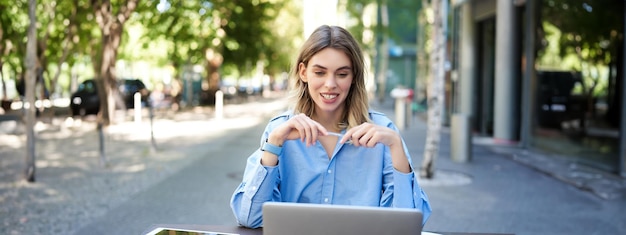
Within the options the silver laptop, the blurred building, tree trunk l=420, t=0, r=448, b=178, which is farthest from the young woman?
the blurred building

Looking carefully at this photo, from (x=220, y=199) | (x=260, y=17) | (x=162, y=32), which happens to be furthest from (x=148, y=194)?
(x=260, y=17)

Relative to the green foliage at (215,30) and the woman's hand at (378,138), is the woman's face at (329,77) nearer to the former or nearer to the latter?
the woman's hand at (378,138)

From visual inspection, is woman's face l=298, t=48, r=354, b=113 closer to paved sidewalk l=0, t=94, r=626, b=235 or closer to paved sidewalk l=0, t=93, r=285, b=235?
paved sidewalk l=0, t=94, r=626, b=235

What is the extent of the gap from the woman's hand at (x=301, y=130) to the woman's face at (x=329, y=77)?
25cm

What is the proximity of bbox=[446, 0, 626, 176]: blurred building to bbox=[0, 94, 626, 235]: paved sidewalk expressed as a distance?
0.63m

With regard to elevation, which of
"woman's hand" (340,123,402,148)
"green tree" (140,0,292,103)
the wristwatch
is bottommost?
the wristwatch

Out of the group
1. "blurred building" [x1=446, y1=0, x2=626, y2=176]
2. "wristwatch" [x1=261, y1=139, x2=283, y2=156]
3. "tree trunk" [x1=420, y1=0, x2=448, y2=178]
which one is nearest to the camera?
"wristwatch" [x1=261, y1=139, x2=283, y2=156]

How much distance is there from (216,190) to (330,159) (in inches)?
245

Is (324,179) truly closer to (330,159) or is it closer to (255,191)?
(330,159)

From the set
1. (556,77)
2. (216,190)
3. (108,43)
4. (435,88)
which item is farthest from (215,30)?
(216,190)

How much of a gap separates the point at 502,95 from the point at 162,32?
→ 11.4m

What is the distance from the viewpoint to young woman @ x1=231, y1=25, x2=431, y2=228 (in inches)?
92.9

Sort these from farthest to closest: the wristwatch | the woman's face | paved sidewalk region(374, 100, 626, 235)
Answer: paved sidewalk region(374, 100, 626, 235) < the woman's face < the wristwatch

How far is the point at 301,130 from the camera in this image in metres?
2.11
